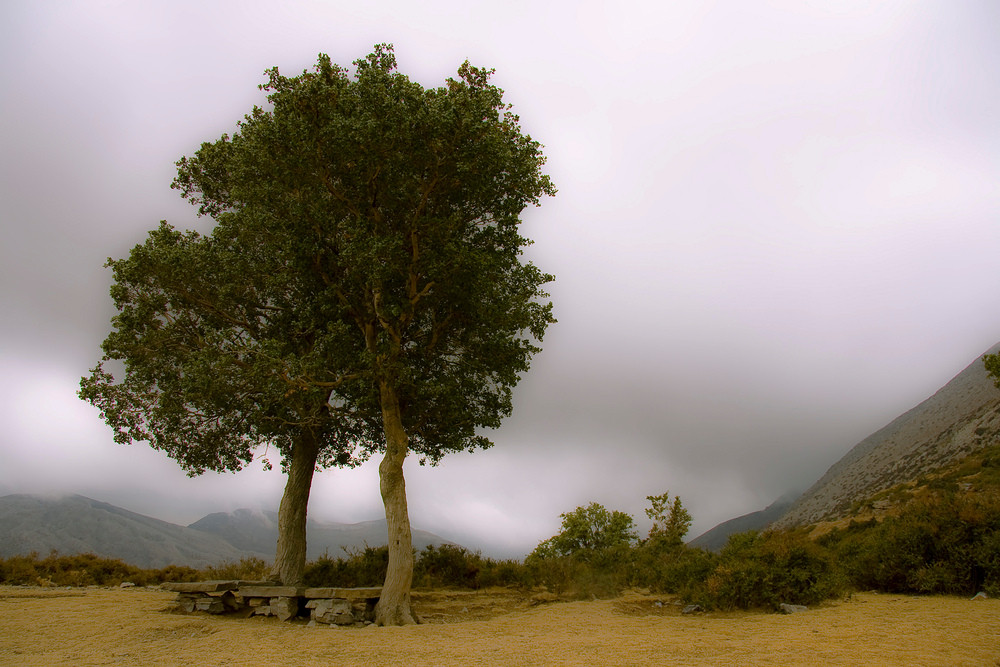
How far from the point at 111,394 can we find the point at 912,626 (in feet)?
59.0

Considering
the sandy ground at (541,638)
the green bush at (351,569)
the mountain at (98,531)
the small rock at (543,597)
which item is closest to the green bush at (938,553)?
the sandy ground at (541,638)

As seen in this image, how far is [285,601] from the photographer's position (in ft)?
37.1

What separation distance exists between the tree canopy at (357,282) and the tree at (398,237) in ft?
0.15

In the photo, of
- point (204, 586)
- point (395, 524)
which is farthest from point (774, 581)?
point (204, 586)

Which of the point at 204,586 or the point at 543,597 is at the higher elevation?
the point at 204,586

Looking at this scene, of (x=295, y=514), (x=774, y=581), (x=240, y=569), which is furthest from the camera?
(x=240, y=569)

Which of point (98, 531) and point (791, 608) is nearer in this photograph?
point (791, 608)

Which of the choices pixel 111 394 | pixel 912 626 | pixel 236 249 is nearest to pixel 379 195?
pixel 236 249

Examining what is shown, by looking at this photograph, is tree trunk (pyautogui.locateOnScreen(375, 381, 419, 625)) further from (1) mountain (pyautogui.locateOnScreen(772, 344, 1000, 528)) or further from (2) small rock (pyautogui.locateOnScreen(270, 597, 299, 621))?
(1) mountain (pyautogui.locateOnScreen(772, 344, 1000, 528))

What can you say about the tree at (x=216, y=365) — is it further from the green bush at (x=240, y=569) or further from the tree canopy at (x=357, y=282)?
the green bush at (x=240, y=569)

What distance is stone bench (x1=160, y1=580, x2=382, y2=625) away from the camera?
10.8 m

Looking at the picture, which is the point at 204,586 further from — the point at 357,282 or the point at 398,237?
the point at 398,237

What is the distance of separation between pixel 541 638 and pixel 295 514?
31.6 feet

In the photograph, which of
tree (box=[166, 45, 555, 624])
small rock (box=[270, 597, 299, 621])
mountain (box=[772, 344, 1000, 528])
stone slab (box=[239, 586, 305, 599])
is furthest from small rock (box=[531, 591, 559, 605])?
mountain (box=[772, 344, 1000, 528])
